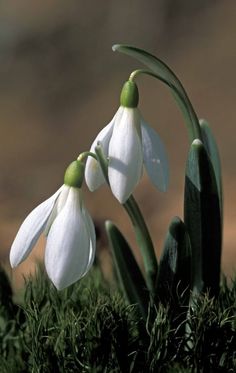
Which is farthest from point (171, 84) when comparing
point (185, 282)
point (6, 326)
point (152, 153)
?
point (6, 326)

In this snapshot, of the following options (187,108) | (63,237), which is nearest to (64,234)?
(63,237)

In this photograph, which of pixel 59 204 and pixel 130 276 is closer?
pixel 59 204

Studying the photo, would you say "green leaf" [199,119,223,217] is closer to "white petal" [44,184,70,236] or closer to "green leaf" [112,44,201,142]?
"green leaf" [112,44,201,142]

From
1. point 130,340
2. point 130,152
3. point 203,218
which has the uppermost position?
point 130,152

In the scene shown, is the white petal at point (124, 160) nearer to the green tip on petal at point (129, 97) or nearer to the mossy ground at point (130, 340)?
the green tip on petal at point (129, 97)

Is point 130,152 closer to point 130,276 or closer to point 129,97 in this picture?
point 129,97

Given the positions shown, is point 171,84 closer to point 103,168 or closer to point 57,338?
point 103,168

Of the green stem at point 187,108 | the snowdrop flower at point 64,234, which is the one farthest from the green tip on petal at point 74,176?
the green stem at point 187,108

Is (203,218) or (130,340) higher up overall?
(203,218)
